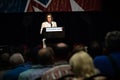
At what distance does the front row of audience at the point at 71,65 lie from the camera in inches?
101

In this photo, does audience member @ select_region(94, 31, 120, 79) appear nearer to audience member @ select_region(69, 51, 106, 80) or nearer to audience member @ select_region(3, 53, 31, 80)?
audience member @ select_region(69, 51, 106, 80)

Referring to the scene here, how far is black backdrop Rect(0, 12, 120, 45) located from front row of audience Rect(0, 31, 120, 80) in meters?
6.44

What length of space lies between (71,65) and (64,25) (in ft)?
25.8

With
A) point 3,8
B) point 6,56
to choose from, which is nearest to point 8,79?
point 6,56

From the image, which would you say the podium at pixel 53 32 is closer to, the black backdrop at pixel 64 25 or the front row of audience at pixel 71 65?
the black backdrop at pixel 64 25

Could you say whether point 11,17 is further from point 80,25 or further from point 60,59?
point 60,59

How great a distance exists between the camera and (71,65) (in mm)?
2600

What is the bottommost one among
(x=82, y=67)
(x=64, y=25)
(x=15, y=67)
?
(x=15, y=67)

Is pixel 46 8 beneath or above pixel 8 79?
above

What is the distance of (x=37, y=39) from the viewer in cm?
1025

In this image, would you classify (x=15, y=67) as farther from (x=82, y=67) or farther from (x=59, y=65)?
(x=82, y=67)

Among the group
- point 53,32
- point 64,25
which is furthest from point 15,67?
point 64,25

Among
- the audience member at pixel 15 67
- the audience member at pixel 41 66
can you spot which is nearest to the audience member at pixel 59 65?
the audience member at pixel 41 66

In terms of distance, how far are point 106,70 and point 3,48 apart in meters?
5.72
